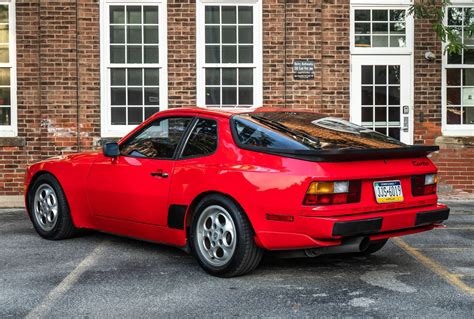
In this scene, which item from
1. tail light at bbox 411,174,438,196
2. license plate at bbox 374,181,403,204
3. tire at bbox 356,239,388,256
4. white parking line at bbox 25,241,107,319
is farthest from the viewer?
tire at bbox 356,239,388,256

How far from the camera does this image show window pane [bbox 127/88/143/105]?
12.3 m

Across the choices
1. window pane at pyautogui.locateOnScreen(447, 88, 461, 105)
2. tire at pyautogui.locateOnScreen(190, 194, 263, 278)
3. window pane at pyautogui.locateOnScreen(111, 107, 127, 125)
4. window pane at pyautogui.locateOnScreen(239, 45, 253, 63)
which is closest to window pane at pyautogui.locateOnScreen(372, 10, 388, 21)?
window pane at pyautogui.locateOnScreen(447, 88, 461, 105)

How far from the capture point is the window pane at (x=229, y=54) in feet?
40.2

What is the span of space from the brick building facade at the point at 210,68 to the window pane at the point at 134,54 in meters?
0.02

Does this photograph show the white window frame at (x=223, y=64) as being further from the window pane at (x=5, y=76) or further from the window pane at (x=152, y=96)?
the window pane at (x=5, y=76)

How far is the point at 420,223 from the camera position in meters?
5.83

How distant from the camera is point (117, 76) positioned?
40.2ft

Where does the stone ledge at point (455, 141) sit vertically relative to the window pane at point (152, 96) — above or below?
Result: below

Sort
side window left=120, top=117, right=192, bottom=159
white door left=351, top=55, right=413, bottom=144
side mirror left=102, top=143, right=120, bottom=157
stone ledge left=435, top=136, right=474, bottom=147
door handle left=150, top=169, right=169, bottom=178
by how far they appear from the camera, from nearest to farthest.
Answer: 1. door handle left=150, top=169, right=169, bottom=178
2. side window left=120, top=117, right=192, bottom=159
3. side mirror left=102, top=143, right=120, bottom=157
4. stone ledge left=435, top=136, right=474, bottom=147
5. white door left=351, top=55, right=413, bottom=144

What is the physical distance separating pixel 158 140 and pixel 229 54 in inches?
232

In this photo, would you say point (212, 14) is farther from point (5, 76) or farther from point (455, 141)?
point (455, 141)

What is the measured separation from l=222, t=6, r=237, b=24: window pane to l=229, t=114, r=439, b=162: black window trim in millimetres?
6501

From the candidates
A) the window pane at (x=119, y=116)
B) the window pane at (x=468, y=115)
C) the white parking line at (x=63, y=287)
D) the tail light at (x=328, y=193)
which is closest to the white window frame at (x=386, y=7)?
the window pane at (x=468, y=115)

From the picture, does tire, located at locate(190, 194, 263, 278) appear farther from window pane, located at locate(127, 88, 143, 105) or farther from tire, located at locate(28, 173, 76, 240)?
window pane, located at locate(127, 88, 143, 105)
